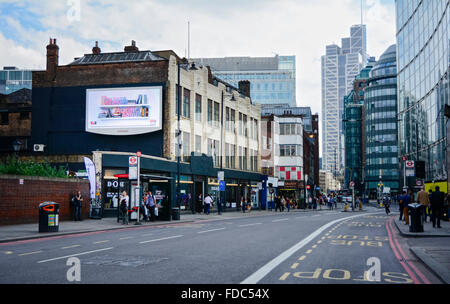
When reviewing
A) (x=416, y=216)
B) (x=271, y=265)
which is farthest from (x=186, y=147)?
(x=271, y=265)

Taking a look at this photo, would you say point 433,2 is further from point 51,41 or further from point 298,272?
point 298,272

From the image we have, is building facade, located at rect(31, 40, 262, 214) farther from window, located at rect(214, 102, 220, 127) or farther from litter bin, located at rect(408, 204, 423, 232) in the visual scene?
litter bin, located at rect(408, 204, 423, 232)

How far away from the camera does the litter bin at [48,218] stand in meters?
19.6

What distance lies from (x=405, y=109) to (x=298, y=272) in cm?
5031

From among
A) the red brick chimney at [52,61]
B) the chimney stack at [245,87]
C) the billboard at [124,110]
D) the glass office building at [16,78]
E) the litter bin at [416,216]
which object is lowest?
the litter bin at [416,216]

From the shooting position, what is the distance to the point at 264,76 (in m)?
152

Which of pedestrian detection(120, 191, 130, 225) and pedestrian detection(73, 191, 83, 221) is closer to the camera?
pedestrian detection(120, 191, 130, 225)

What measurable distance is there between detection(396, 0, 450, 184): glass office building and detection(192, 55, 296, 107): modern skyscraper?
302 ft

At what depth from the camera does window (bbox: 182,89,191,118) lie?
142 ft

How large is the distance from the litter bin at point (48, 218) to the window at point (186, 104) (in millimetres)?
23888

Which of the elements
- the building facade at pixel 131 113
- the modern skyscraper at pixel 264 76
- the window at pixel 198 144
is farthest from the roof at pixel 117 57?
the modern skyscraper at pixel 264 76

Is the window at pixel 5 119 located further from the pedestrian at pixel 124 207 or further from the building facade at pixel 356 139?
the building facade at pixel 356 139

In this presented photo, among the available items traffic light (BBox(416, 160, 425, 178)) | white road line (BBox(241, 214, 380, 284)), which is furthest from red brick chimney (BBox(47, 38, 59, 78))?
white road line (BBox(241, 214, 380, 284))

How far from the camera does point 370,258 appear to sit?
1168cm
